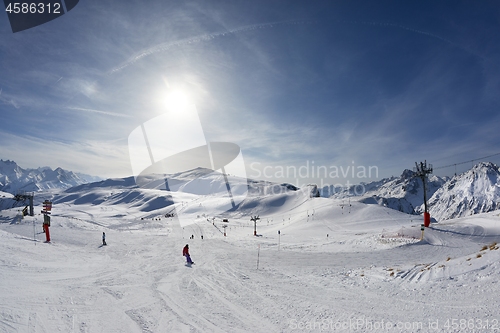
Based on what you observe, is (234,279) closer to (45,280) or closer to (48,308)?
(48,308)

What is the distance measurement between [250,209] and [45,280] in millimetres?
101353

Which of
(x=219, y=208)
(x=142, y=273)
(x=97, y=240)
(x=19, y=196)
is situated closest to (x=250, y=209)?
(x=219, y=208)

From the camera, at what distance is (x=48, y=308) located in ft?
28.0

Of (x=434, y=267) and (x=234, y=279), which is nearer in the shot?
(x=434, y=267)

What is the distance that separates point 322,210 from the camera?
6594 centimetres

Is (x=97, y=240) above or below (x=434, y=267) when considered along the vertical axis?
below

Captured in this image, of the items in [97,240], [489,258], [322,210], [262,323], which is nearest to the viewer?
[262,323]

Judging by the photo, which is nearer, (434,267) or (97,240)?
(434,267)

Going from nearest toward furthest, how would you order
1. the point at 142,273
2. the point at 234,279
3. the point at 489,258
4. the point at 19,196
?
the point at 489,258, the point at 234,279, the point at 142,273, the point at 19,196

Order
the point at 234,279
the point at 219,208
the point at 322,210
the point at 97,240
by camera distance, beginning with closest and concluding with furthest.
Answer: the point at 234,279 < the point at 97,240 < the point at 322,210 < the point at 219,208

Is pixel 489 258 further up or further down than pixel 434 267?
further up

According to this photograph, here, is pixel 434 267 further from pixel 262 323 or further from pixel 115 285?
pixel 115 285

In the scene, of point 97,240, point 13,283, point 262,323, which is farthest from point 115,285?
point 97,240

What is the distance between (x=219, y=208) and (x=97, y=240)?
9369 cm
